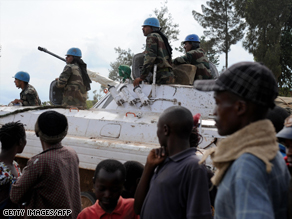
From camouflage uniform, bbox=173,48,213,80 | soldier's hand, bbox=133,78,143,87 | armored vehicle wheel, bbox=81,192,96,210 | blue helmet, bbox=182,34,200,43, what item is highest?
blue helmet, bbox=182,34,200,43

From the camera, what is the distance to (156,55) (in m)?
5.73

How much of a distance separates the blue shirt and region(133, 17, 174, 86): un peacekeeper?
14.9 feet

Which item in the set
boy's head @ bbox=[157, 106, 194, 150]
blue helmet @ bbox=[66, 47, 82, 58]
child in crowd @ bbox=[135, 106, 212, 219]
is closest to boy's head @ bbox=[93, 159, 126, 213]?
child in crowd @ bbox=[135, 106, 212, 219]

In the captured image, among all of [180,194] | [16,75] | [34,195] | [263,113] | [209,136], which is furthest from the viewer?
[16,75]

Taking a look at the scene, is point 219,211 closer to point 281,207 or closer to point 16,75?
point 281,207

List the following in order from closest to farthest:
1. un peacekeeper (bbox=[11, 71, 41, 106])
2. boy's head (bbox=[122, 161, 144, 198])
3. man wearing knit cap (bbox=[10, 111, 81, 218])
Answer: man wearing knit cap (bbox=[10, 111, 81, 218]) < boy's head (bbox=[122, 161, 144, 198]) < un peacekeeper (bbox=[11, 71, 41, 106])

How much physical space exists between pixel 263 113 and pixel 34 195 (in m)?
1.89

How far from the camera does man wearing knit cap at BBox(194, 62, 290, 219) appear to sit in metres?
1.14

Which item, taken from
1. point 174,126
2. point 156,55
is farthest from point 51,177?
point 156,55

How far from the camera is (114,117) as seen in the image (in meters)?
5.15

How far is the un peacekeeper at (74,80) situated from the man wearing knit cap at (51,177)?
430cm

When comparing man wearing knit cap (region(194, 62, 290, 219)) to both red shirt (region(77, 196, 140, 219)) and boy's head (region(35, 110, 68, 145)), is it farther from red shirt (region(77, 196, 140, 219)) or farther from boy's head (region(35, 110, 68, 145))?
boy's head (region(35, 110, 68, 145))

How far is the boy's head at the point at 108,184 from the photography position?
232 centimetres

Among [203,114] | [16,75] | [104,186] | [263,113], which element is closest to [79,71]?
[16,75]
